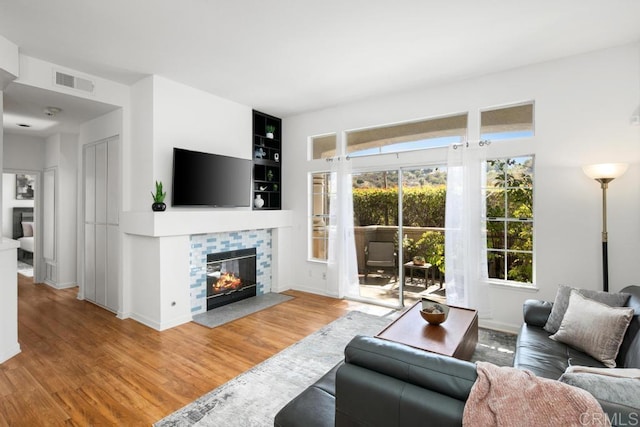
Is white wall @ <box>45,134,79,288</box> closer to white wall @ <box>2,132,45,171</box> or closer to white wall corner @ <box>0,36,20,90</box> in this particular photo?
white wall @ <box>2,132,45,171</box>

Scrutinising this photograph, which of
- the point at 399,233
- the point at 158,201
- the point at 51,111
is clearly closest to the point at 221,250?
the point at 158,201

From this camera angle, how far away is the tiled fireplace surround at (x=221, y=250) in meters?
4.32

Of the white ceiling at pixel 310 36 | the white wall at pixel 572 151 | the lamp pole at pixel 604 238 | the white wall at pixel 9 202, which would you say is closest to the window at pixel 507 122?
the white wall at pixel 572 151

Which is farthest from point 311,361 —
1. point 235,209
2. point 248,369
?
point 235,209

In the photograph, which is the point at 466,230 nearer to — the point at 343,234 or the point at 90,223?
the point at 343,234

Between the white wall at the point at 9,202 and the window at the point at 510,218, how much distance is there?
10.3 metres

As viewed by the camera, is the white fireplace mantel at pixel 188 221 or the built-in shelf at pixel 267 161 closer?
the white fireplace mantel at pixel 188 221

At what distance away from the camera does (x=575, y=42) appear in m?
3.15

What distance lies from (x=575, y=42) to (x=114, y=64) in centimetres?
497

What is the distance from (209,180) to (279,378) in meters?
2.85

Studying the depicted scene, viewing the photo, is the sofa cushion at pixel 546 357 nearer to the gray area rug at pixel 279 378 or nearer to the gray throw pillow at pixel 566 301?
the gray throw pillow at pixel 566 301

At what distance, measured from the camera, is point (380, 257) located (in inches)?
196

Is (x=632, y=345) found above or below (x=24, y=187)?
below

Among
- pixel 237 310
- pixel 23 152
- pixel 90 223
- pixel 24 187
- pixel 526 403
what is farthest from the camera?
pixel 24 187
